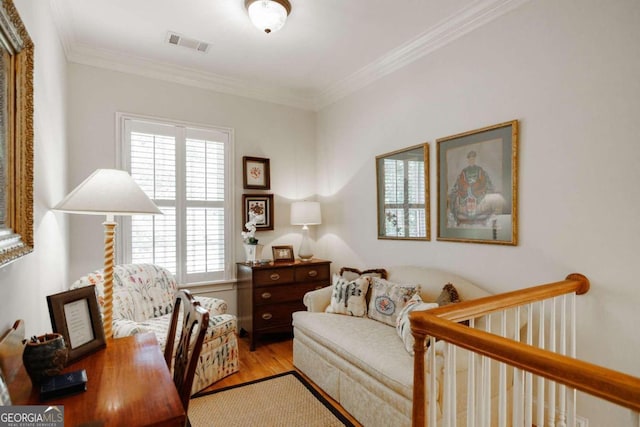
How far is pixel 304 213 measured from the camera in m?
3.84

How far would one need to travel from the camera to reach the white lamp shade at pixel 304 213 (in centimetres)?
383

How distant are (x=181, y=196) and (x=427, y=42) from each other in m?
2.73

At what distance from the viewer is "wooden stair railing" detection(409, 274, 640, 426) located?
0.78 metres

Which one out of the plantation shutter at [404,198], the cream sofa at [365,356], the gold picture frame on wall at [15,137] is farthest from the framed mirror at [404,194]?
the gold picture frame on wall at [15,137]

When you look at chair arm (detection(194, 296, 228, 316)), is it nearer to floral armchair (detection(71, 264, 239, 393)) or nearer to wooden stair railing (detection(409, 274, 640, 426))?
floral armchair (detection(71, 264, 239, 393))

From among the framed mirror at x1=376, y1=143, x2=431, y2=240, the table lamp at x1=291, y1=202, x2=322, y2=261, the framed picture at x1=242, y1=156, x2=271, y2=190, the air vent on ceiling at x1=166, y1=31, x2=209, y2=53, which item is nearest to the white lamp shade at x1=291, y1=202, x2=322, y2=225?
the table lamp at x1=291, y1=202, x2=322, y2=261

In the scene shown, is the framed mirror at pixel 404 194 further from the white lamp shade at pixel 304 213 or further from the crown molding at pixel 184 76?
the crown molding at pixel 184 76

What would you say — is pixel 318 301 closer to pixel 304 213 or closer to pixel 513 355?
pixel 304 213

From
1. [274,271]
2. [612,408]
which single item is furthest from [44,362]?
[612,408]

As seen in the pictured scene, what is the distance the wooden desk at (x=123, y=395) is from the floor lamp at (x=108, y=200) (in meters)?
0.42

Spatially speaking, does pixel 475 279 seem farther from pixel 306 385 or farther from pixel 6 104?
pixel 6 104

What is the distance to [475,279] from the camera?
2.54 m

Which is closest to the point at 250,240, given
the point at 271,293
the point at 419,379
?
the point at 271,293

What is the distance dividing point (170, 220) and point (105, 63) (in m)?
1.57
